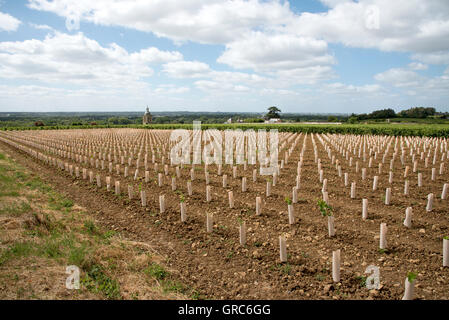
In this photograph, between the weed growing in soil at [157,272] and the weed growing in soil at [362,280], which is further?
the weed growing in soil at [157,272]

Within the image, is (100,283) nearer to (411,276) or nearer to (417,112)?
(411,276)

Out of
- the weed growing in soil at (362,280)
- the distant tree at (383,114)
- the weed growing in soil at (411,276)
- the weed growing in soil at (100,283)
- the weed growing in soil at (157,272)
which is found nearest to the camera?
the weed growing in soil at (411,276)

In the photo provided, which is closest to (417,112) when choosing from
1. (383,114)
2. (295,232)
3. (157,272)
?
(383,114)

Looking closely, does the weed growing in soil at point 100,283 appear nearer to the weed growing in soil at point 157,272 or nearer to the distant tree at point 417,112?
the weed growing in soil at point 157,272

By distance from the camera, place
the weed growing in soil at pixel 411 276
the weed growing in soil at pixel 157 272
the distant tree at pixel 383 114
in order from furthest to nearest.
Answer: the distant tree at pixel 383 114 → the weed growing in soil at pixel 157 272 → the weed growing in soil at pixel 411 276

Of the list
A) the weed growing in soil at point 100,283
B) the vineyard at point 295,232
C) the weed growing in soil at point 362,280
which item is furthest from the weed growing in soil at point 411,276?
the weed growing in soil at point 100,283

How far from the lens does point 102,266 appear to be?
4.84 meters

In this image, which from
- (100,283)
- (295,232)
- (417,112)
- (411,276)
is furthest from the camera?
(417,112)

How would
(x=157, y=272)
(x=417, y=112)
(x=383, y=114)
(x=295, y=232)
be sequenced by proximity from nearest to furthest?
(x=157, y=272), (x=295, y=232), (x=417, y=112), (x=383, y=114)

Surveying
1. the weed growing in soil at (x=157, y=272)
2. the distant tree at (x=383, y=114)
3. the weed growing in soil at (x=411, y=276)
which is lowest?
the weed growing in soil at (x=157, y=272)

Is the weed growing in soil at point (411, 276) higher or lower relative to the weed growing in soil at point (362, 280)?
higher

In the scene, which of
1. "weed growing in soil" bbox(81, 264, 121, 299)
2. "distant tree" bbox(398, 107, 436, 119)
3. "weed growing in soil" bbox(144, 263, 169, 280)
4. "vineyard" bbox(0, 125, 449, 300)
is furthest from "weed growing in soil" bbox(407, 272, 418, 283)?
"distant tree" bbox(398, 107, 436, 119)

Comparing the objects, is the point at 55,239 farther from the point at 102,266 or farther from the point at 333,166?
the point at 333,166

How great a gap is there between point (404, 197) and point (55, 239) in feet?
31.0
